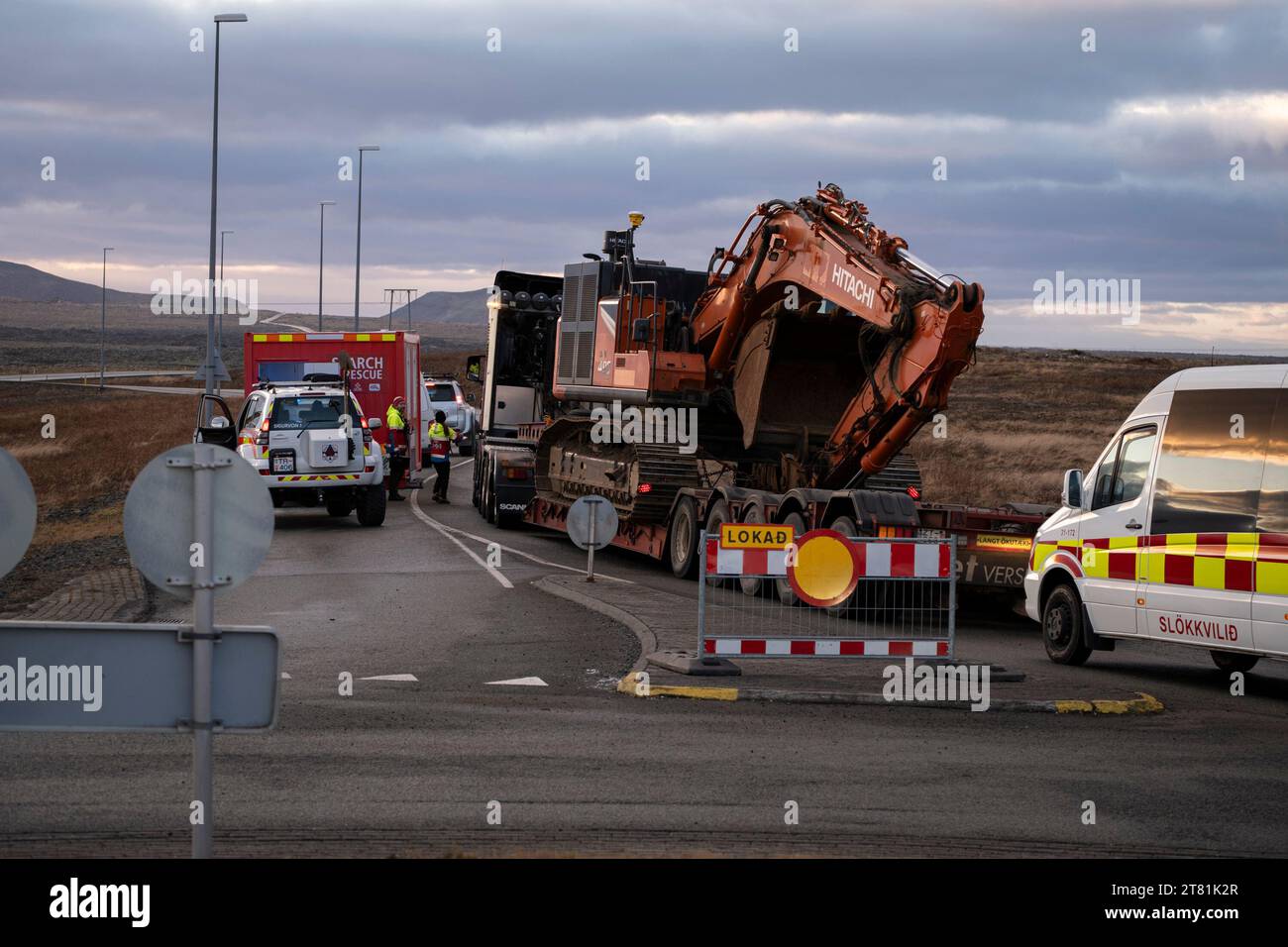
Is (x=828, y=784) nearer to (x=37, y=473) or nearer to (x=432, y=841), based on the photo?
(x=432, y=841)

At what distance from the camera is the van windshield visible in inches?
999

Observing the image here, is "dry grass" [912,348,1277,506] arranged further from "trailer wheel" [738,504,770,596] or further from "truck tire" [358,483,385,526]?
"truck tire" [358,483,385,526]

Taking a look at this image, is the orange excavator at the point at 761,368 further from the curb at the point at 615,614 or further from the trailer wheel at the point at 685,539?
the curb at the point at 615,614

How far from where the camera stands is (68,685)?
6.08 metres

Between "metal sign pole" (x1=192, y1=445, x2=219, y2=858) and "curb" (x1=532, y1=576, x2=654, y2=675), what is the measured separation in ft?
19.1

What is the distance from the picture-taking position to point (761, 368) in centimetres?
1911

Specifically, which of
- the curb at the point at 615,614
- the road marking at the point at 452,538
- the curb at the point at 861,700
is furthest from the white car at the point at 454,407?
the curb at the point at 861,700

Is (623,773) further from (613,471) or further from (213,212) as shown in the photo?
(213,212)

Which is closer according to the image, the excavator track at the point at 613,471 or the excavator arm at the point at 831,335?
the excavator arm at the point at 831,335

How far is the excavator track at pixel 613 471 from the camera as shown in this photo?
67.3 feet

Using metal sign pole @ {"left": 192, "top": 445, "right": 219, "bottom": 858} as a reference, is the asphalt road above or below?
below

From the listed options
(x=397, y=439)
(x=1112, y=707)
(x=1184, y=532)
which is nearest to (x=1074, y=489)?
(x=1184, y=532)

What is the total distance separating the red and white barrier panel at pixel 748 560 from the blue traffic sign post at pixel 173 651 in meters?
5.80

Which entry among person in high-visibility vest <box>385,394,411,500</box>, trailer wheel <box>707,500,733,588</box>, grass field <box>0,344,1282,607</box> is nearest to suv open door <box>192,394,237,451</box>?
grass field <box>0,344,1282,607</box>
